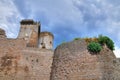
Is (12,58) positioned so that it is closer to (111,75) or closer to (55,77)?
(55,77)

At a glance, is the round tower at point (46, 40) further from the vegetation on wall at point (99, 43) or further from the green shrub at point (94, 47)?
the green shrub at point (94, 47)

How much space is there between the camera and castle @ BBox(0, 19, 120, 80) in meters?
15.6

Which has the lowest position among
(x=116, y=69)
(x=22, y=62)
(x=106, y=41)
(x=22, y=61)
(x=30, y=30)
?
(x=116, y=69)

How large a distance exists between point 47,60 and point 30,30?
1389 centimetres

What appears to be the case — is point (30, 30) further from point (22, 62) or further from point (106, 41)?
point (106, 41)

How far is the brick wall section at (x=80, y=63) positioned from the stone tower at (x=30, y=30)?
1957 cm

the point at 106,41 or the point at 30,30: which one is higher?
the point at 30,30

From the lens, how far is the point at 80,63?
16.0 m

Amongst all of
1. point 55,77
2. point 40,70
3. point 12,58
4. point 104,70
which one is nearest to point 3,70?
point 12,58

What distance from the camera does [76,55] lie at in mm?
16391

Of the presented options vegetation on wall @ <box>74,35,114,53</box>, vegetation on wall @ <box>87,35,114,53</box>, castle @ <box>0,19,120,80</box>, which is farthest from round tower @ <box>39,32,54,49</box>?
vegetation on wall @ <box>87,35,114,53</box>

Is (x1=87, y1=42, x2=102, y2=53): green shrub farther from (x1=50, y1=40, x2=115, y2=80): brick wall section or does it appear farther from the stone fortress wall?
the stone fortress wall

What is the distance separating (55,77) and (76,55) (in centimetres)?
214

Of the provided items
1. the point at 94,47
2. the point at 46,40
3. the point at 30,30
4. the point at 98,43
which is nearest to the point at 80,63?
the point at 94,47
